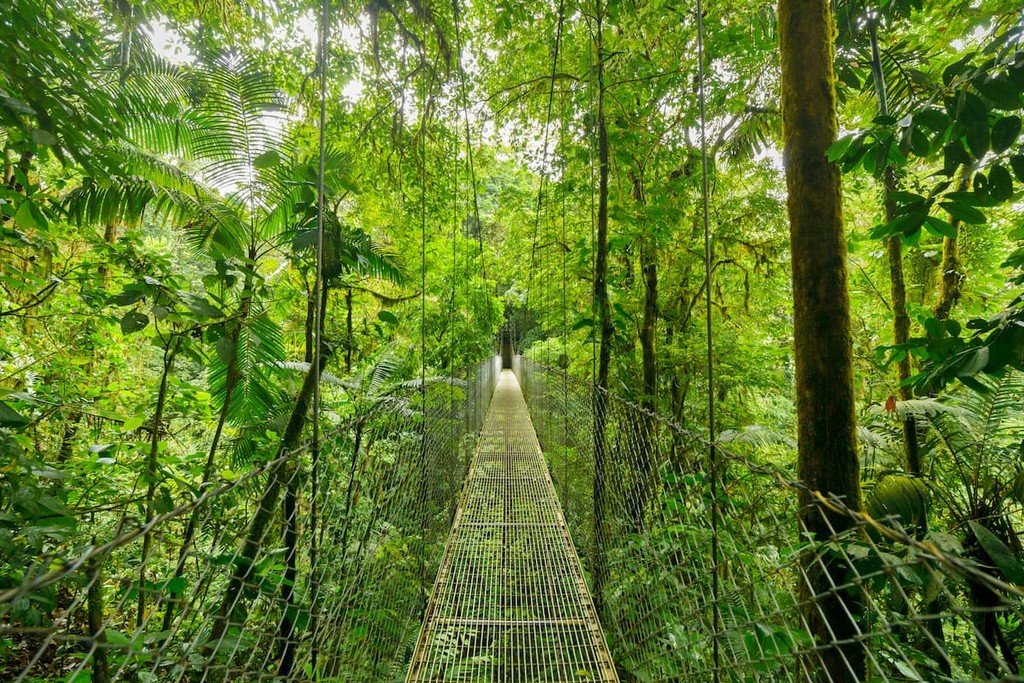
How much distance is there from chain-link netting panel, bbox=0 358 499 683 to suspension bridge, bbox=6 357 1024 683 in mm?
11

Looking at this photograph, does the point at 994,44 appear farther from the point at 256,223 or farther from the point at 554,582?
the point at 554,582

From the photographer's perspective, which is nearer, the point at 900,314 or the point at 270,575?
the point at 270,575

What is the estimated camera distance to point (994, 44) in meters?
0.88

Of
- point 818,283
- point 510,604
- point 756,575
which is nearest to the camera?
point 818,283

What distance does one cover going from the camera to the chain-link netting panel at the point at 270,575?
672 mm

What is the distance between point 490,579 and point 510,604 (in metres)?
0.20

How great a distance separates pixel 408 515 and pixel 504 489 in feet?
5.17

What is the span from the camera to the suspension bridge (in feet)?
2.41

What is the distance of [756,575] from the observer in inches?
56.7

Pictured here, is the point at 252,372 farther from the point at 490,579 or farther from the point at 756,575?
A: the point at 756,575

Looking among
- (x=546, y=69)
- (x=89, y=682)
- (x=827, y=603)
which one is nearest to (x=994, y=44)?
(x=827, y=603)

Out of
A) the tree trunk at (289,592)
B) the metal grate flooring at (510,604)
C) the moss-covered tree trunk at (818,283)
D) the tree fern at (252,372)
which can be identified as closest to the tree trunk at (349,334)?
the tree fern at (252,372)

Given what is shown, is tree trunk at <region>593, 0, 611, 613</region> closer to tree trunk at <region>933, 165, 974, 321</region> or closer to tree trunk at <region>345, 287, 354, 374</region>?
tree trunk at <region>345, 287, 354, 374</region>

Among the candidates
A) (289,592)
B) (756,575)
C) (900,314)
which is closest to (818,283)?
(756,575)
